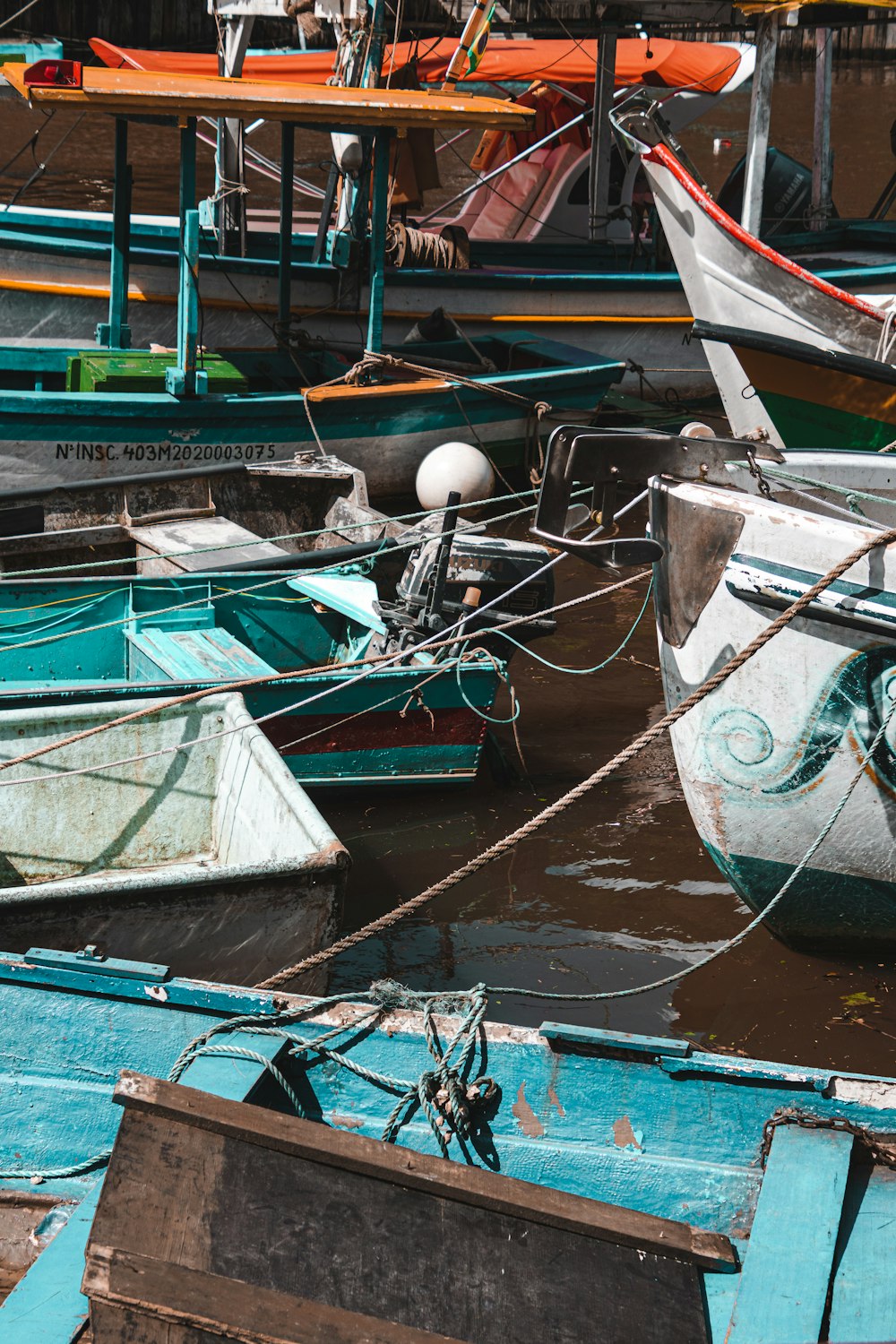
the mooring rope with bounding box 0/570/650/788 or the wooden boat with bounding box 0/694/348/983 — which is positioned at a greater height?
the mooring rope with bounding box 0/570/650/788

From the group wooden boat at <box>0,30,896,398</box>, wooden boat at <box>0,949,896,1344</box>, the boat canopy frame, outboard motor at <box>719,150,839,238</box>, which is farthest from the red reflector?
outboard motor at <box>719,150,839,238</box>

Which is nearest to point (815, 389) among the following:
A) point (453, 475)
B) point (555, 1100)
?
point (453, 475)

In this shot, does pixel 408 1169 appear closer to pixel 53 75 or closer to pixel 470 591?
pixel 470 591

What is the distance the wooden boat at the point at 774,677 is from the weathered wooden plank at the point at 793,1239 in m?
1.68

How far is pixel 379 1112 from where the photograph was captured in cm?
374

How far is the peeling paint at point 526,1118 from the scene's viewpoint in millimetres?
3666

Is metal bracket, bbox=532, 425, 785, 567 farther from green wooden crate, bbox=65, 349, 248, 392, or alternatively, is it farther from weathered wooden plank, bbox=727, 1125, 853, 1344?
green wooden crate, bbox=65, 349, 248, 392

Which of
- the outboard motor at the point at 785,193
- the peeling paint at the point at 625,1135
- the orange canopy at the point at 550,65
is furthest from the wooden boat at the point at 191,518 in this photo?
the outboard motor at the point at 785,193

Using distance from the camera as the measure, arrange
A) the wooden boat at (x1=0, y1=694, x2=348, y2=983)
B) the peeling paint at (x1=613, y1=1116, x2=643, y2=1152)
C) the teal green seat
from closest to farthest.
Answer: the peeling paint at (x1=613, y1=1116, x2=643, y2=1152) < the wooden boat at (x1=0, y1=694, x2=348, y2=983) < the teal green seat

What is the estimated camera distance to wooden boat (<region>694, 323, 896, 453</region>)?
8.16 m

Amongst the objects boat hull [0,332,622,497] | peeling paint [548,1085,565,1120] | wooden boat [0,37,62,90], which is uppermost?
wooden boat [0,37,62,90]

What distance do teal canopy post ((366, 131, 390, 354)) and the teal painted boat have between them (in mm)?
3170

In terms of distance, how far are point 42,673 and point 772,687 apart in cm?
362

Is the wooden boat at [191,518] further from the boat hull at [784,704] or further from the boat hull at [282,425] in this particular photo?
the boat hull at [784,704]
